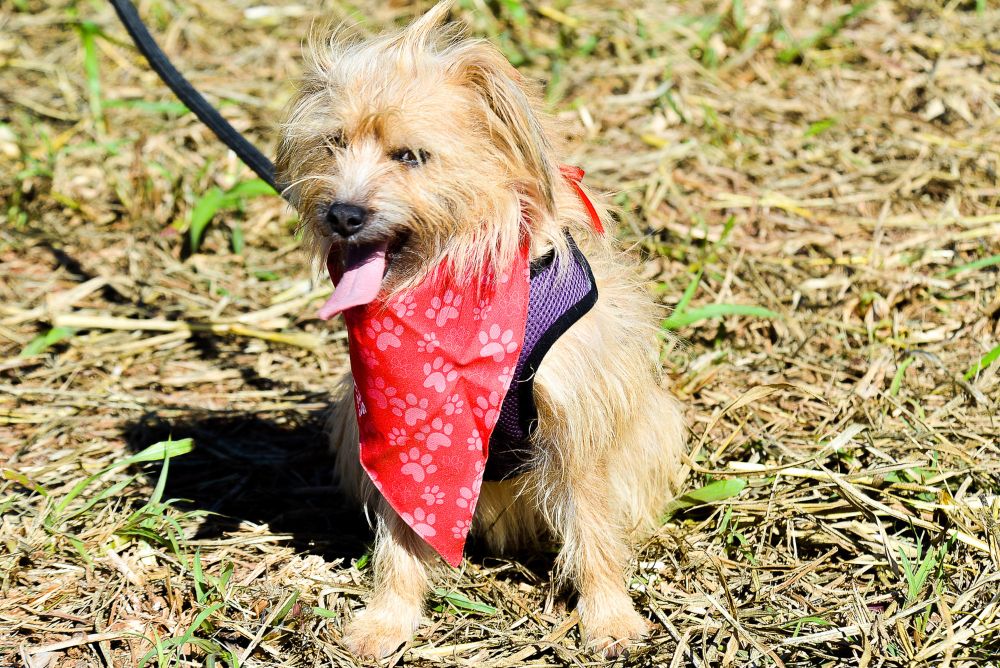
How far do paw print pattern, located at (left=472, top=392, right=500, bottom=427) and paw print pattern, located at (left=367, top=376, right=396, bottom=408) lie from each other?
0.26 meters

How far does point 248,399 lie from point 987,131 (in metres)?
4.12

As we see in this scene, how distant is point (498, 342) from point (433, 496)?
0.56 metres

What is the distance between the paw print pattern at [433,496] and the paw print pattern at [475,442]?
0.59ft

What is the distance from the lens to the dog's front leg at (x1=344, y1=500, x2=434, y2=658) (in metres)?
3.15

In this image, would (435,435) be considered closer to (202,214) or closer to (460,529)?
(460,529)

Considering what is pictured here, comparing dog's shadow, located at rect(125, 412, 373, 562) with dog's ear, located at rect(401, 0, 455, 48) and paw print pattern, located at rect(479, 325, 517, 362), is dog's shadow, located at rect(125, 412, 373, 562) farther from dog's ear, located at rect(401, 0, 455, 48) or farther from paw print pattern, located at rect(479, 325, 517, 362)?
dog's ear, located at rect(401, 0, 455, 48)

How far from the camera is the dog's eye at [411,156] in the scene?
8.93ft

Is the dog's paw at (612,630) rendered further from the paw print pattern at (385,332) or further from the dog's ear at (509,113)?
the dog's ear at (509,113)

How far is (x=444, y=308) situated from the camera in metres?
2.87

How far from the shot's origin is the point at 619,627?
3.14 m

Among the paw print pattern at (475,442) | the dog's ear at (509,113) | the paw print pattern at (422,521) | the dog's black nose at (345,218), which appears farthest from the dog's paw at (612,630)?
the dog's black nose at (345,218)

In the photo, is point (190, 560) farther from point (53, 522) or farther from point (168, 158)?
point (168, 158)

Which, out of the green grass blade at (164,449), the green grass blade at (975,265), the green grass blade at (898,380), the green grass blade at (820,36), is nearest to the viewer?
the green grass blade at (164,449)

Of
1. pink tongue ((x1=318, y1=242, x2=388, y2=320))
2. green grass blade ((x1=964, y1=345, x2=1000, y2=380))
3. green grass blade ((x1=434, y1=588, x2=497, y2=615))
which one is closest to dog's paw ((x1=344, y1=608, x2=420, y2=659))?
green grass blade ((x1=434, y1=588, x2=497, y2=615))
